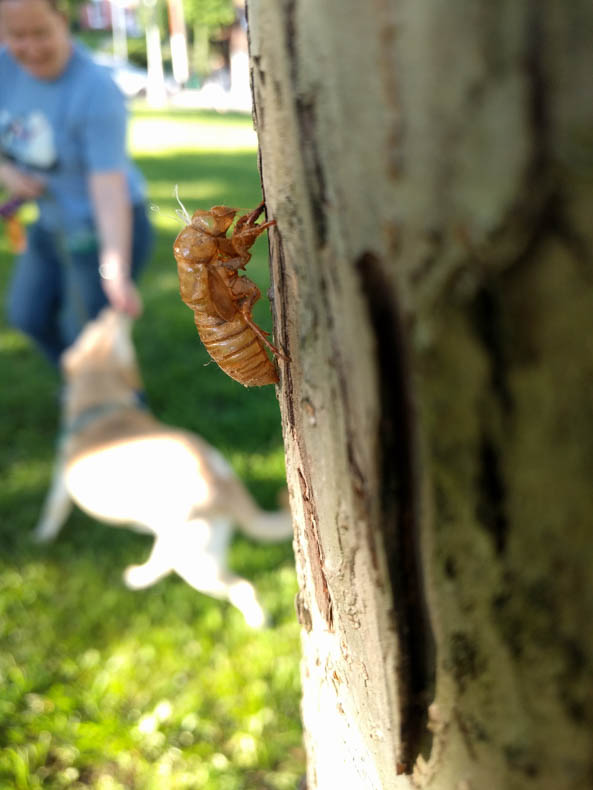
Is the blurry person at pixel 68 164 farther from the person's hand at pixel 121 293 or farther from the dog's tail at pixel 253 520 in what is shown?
the dog's tail at pixel 253 520

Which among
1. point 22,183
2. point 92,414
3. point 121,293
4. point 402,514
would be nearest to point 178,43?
point 22,183

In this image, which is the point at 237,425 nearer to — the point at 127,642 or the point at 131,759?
the point at 127,642

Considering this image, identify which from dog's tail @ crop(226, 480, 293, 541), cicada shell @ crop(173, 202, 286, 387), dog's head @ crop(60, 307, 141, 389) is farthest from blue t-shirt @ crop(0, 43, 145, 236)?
cicada shell @ crop(173, 202, 286, 387)

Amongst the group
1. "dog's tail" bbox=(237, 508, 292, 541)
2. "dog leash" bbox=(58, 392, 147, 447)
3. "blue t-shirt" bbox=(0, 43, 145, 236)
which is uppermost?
"blue t-shirt" bbox=(0, 43, 145, 236)

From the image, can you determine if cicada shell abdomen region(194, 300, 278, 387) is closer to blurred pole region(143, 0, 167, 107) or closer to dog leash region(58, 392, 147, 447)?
dog leash region(58, 392, 147, 447)

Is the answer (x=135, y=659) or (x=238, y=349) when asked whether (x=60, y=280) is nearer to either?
(x=135, y=659)

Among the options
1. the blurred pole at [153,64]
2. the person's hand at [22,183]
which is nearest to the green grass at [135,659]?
the person's hand at [22,183]
